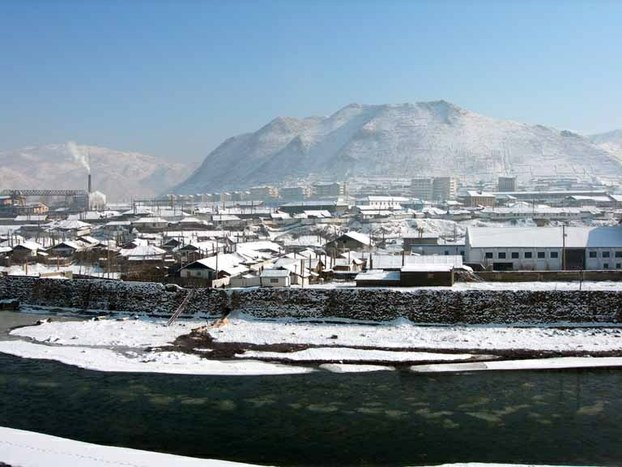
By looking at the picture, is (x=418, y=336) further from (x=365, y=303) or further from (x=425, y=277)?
(x=425, y=277)

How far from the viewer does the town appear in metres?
24.1

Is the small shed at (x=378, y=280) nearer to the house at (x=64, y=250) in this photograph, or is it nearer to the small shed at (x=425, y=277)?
the small shed at (x=425, y=277)

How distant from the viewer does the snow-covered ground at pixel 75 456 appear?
9430 millimetres

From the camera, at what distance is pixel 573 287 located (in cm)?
2048

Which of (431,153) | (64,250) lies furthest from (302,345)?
(431,153)

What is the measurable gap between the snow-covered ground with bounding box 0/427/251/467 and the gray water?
19.6 inches

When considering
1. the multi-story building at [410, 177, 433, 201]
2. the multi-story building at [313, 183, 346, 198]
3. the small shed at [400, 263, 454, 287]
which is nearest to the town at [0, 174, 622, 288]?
the small shed at [400, 263, 454, 287]

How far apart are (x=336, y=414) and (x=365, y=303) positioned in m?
8.14

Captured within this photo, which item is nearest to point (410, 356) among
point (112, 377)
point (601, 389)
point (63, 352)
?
point (601, 389)

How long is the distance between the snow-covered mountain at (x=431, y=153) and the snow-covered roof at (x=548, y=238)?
352 ft

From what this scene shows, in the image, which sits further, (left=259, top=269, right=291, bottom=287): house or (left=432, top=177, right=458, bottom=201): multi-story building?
(left=432, top=177, right=458, bottom=201): multi-story building

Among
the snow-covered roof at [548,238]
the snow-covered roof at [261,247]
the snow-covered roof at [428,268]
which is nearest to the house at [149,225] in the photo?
the snow-covered roof at [261,247]

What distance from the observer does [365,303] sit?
65.6 ft

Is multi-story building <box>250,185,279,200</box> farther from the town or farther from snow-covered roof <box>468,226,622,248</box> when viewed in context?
snow-covered roof <box>468,226,622,248</box>
